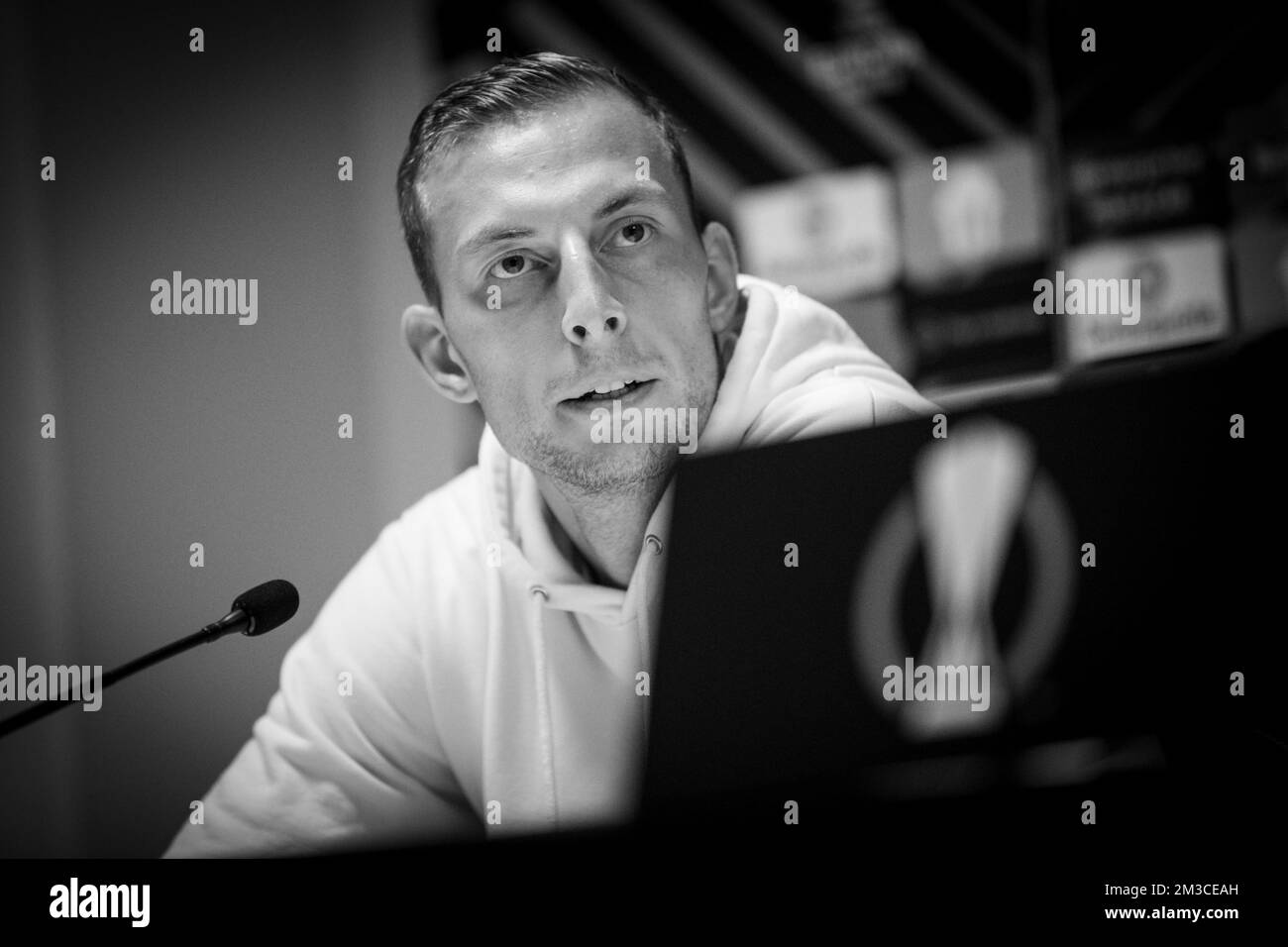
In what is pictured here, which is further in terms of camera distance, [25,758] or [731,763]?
[25,758]

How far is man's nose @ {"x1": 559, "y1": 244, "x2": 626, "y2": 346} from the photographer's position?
1874 millimetres

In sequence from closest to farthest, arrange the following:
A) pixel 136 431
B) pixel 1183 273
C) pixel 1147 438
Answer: pixel 1147 438 < pixel 136 431 < pixel 1183 273

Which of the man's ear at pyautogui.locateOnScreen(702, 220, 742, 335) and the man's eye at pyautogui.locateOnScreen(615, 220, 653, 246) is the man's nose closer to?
the man's eye at pyautogui.locateOnScreen(615, 220, 653, 246)

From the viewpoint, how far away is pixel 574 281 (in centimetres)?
188

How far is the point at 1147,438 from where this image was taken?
1.75 meters

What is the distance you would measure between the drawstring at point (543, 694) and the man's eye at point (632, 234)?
46cm

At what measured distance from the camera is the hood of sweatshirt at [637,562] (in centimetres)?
194

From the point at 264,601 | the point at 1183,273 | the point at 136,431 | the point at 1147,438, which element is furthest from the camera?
the point at 1183,273

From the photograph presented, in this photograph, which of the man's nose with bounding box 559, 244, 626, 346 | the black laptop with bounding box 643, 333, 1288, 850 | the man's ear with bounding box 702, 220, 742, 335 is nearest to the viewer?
the black laptop with bounding box 643, 333, 1288, 850

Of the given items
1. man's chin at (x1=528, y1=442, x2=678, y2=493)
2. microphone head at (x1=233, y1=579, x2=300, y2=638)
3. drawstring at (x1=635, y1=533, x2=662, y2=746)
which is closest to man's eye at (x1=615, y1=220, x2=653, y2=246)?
man's chin at (x1=528, y1=442, x2=678, y2=493)

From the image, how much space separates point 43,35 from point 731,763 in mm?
1418

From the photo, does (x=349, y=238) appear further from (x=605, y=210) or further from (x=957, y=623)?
(x=957, y=623)
